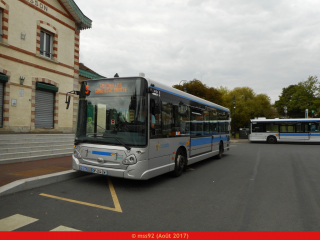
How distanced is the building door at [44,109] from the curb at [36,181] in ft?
25.6

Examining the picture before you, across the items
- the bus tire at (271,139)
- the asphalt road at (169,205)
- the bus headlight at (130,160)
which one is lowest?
the asphalt road at (169,205)

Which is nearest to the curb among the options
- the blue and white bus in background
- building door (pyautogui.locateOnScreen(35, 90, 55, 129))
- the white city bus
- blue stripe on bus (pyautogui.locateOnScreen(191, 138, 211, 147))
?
the white city bus

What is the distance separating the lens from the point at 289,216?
4.37 metres

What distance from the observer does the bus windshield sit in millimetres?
5945

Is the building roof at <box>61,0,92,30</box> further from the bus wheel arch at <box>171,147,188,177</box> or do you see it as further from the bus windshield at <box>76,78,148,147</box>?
the bus wheel arch at <box>171,147,188,177</box>

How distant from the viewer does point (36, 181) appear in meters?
6.04

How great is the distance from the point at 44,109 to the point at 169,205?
38.2 ft

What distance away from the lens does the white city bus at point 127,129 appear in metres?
5.92

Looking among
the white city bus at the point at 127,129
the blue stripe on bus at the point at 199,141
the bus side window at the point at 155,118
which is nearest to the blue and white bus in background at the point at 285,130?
the blue stripe on bus at the point at 199,141

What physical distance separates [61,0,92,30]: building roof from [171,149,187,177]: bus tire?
1257 centimetres

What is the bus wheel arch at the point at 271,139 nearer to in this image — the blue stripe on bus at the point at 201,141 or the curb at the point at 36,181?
the blue stripe on bus at the point at 201,141

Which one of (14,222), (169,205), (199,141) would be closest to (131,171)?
(169,205)

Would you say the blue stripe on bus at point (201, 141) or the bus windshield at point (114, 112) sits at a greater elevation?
the bus windshield at point (114, 112)

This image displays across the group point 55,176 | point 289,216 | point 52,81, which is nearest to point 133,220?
point 289,216
